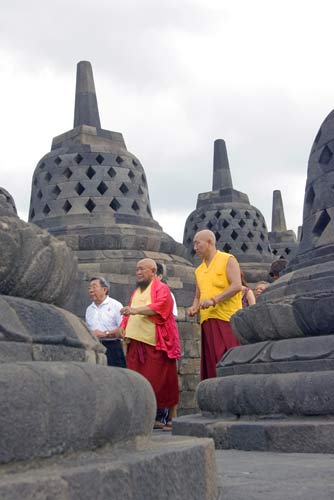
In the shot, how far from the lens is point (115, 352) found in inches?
223

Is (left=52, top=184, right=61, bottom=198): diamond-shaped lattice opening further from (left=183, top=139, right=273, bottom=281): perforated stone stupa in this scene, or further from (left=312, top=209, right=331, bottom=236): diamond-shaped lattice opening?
(left=312, top=209, right=331, bottom=236): diamond-shaped lattice opening

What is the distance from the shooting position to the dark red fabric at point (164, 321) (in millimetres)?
5230

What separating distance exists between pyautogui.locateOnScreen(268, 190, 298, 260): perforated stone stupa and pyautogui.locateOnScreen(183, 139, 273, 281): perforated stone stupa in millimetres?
3623

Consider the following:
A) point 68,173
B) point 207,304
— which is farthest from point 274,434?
point 68,173

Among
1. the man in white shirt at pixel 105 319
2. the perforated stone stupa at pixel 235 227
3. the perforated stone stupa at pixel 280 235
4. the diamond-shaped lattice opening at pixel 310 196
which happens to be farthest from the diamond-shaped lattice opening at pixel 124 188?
the perforated stone stupa at pixel 280 235

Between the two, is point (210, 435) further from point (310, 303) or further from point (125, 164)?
point (125, 164)

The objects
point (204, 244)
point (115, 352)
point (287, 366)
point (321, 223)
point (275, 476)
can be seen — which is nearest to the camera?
point (275, 476)

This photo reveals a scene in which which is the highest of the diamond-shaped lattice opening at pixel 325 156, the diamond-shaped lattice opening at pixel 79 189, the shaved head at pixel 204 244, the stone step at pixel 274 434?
the diamond-shaped lattice opening at pixel 79 189

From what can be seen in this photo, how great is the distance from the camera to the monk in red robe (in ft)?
17.1

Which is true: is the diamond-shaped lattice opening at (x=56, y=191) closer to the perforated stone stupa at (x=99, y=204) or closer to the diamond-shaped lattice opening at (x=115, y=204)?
the perforated stone stupa at (x=99, y=204)

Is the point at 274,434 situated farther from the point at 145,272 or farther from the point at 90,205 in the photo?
the point at 90,205

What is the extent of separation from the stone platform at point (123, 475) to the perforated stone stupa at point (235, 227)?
1306cm

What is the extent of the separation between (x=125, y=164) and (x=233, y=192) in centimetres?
642

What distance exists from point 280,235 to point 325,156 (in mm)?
17131
